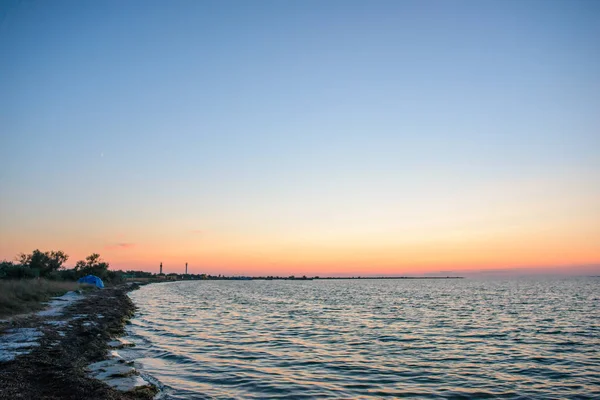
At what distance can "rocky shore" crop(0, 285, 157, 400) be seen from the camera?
12.7 m

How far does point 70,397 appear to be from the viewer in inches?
476

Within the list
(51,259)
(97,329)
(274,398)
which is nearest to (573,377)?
(274,398)

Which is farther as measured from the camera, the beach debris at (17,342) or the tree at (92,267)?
the tree at (92,267)

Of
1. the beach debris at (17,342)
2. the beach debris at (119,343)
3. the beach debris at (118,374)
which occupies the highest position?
the beach debris at (17,342)

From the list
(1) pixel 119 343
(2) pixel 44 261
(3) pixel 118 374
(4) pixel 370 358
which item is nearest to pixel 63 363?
(3) pixel 118 374

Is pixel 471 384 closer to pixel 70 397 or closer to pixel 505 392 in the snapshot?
pixel 505 392

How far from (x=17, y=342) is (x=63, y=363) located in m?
5.19

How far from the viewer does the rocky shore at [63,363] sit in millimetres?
12734

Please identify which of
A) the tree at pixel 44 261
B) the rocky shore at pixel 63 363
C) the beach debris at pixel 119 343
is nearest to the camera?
the rocky shore at pixel 63 363

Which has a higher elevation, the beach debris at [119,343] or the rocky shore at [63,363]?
the rocky shore at [63,363]

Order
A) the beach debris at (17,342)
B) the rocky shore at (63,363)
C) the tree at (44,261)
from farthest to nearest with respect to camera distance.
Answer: the tree at (44,261) → the beach debris at (17,342) → the rocky shore at (63,363)

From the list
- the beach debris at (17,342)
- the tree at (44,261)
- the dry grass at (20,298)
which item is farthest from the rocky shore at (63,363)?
the tree at (44,261)

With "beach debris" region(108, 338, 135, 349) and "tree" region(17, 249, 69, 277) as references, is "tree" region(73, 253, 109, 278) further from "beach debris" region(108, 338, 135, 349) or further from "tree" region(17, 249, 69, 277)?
"beach debris" region(108, 338, 135, 349)

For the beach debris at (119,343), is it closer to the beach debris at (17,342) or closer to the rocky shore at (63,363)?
the rocky shore at (63,363)
